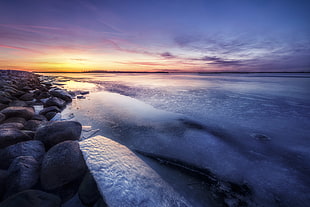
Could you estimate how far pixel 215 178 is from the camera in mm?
2145

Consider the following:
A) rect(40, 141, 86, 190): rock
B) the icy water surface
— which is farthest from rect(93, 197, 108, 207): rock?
the icy water surface

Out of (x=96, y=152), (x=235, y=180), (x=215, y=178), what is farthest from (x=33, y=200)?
(x=235, y=180)

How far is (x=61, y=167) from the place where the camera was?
1.97 meters

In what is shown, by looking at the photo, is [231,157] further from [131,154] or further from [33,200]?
[33,200]

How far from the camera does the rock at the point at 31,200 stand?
4.54ft

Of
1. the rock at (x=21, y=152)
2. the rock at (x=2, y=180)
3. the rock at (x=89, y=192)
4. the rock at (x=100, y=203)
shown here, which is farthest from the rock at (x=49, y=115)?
the rock at (x=100, y=203)

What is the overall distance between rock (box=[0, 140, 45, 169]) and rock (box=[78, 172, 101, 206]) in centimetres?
104

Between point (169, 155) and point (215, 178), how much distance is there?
36.2 inches

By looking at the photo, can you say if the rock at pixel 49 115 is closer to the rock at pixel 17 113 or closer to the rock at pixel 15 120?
the rock at pixel 17 113

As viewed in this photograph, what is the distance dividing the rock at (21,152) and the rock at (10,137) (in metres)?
0.24

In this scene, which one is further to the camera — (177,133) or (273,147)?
(177,133)

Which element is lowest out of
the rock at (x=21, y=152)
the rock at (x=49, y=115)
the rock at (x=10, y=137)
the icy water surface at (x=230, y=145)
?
the icy water surface at (x=230, y=145)

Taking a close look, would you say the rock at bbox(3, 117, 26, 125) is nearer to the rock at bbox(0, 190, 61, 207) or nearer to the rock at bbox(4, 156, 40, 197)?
the rock at bbox(4, 156, 40, 197)

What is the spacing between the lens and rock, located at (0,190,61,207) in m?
1.38
